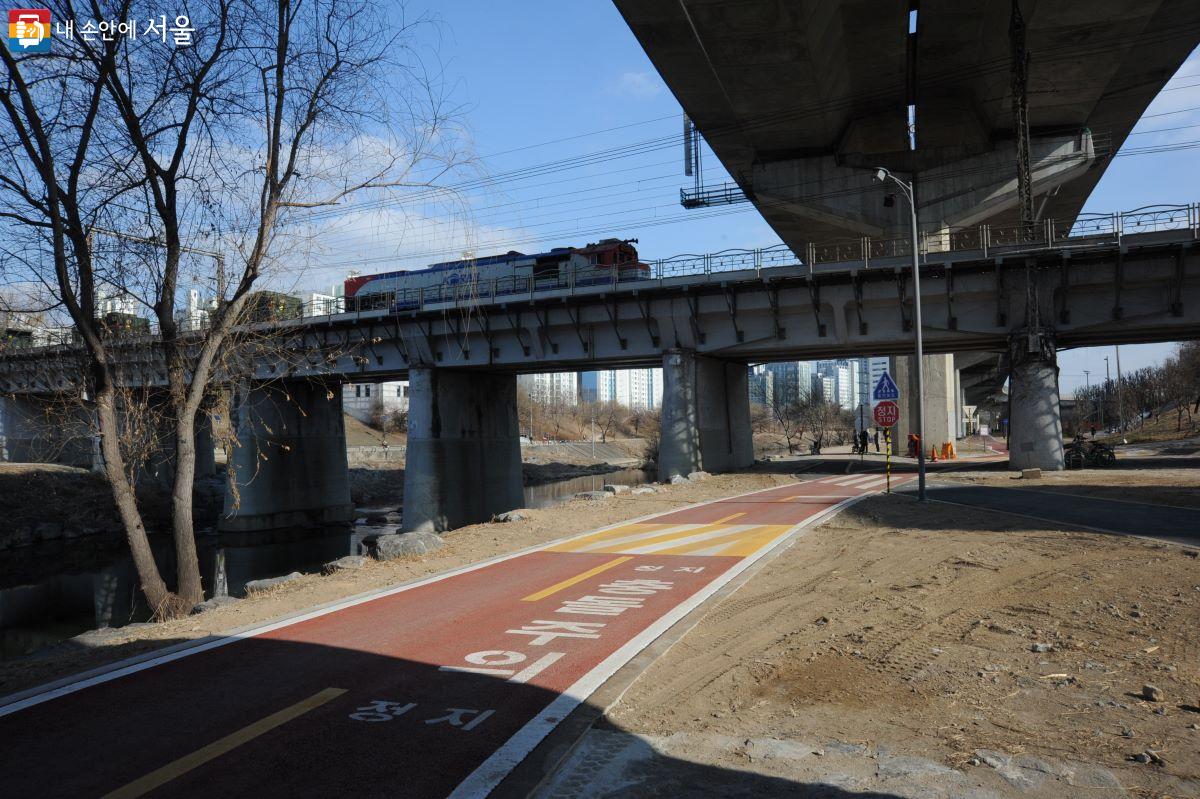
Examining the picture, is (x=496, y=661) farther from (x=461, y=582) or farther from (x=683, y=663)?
(x=461, y=582)

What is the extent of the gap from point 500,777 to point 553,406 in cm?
14368

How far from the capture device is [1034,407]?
30.4 metres

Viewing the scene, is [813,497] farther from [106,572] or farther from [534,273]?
[106,572]

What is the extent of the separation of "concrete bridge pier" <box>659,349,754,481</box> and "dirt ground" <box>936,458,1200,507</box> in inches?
379

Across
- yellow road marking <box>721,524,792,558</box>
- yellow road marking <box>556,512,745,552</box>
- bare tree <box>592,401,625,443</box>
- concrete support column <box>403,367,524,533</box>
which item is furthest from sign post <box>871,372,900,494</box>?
bare tree <box>592,401,625,443</box>

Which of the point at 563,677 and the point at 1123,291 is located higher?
the point at 1123,291

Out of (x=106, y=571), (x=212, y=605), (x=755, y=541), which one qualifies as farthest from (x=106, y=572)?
(x=755, y=541)

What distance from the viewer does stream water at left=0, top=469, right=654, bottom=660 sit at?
25.1m

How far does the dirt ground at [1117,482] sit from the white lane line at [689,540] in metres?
10.2

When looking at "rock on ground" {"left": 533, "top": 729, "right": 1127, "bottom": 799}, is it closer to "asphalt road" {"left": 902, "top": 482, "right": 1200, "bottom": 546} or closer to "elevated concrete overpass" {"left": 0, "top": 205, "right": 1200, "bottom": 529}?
"asphalt road" {"left": 902, "top": 482, "right": 1200, "bottom": 546}

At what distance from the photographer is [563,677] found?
6461 mm

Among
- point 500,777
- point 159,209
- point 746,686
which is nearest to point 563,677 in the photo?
point 746,686

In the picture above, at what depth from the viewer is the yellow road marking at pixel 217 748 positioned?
4.52m

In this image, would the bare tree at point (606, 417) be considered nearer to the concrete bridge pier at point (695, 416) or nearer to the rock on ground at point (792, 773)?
the concrete bridge pier at point (695, 416)
